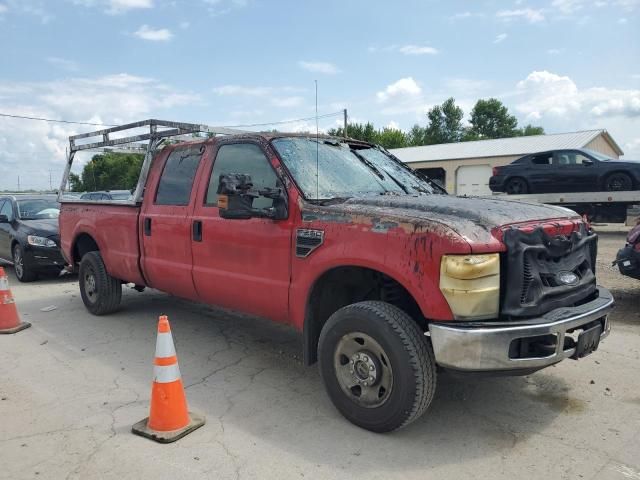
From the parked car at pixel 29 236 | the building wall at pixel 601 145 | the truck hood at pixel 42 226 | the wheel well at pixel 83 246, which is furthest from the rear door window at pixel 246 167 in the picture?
the building wall at pixel 601 145

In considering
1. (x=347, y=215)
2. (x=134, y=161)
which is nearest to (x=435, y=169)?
(x=134, y=161)

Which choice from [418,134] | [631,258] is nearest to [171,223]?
[631,258]

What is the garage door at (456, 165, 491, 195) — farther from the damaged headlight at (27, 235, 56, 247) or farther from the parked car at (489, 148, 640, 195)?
the damaged headlight at (27, 235, 56, 247)

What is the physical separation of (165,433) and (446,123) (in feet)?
287

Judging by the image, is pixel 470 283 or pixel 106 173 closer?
pixel 470 283

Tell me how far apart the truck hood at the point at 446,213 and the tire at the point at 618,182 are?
37.8 feet

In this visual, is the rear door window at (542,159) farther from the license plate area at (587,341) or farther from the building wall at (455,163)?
the building wall at (455,163)

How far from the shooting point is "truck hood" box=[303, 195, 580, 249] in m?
3.06

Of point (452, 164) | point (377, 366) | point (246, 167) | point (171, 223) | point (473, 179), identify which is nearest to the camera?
point (377, 366)

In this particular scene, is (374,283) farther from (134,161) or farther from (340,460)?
(134,161)

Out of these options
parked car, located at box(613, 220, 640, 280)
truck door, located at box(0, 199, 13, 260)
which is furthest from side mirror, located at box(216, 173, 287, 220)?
truck door, located at box(0, 199, 13, 260)

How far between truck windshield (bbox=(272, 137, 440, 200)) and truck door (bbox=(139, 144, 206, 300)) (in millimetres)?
1154

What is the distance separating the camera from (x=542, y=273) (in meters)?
3.16

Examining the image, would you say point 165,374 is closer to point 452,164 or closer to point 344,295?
point 344,295
